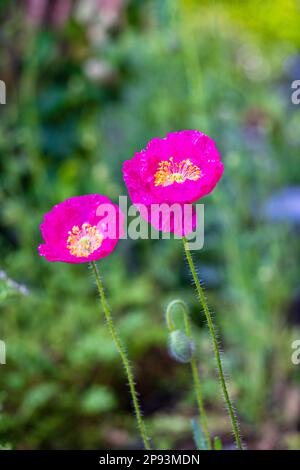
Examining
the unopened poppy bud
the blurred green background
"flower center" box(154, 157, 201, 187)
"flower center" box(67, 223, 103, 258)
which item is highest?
the blurred green background

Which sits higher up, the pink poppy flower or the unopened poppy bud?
the pink poppy flower

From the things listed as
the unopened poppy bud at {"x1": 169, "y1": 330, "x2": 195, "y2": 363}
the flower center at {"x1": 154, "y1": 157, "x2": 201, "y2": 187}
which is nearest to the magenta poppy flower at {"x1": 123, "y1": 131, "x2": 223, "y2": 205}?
the flower center at {"x1": 154, "y1": 157, "x2": 201, "y2": 187}

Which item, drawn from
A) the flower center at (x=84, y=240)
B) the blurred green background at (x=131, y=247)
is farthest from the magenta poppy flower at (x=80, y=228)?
the blurred green background at (x=131, y=247)

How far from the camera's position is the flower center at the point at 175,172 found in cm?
83

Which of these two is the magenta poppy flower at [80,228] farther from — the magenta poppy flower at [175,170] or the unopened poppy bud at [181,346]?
the unopened poppy bud at [181,346]

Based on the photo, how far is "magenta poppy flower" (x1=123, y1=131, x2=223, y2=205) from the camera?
76 cm

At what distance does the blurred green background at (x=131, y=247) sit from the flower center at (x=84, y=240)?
139 millimetres

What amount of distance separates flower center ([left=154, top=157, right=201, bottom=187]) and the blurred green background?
0.98ft

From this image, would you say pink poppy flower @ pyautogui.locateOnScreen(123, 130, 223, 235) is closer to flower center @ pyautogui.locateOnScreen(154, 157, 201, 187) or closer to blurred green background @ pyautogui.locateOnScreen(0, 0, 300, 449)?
flower center @ pyautogui.locateOnScreen(154, 157, 201, 187)

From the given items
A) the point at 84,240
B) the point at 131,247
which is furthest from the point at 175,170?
the point at 131,247

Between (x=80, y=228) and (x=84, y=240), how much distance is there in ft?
0.14

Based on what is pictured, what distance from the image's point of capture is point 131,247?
263 centimetres

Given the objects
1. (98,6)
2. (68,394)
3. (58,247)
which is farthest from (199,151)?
Answer: (98,6)

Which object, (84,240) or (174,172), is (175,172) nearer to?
(174,172)
